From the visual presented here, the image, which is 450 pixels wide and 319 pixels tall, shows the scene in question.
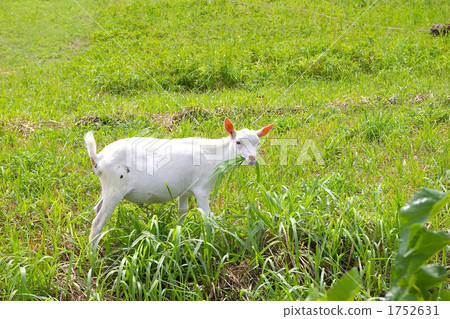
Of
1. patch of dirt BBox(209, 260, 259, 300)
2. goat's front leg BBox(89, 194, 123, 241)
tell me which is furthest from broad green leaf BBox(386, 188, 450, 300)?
goat's front leg BBox(89, 194, 123, 241)

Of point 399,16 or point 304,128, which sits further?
point 399,16

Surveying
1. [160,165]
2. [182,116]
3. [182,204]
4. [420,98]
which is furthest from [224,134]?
[420,98]

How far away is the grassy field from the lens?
3.12 metres

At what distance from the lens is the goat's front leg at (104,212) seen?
325 centimetres

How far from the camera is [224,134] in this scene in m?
5.70

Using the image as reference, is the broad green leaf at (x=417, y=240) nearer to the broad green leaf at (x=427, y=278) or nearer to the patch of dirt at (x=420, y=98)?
the broad green leaf at (x=427, y=278)

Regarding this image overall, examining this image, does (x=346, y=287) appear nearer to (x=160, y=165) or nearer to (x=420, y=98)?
(x=160, y=165)

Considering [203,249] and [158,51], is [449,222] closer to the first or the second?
[203,249]

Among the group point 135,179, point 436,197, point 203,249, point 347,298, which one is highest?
point 436,197

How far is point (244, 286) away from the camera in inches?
122

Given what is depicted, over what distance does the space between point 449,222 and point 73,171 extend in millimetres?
3622

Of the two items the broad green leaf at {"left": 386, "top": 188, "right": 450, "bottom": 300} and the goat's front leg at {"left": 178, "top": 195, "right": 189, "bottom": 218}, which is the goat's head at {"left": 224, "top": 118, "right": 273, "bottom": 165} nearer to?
the goat's front leg at {"left": 178, "top": 195, "right": 189, "bottom": 218}

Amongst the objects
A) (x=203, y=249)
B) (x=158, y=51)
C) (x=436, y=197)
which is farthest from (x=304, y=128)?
(x=158, y=51)

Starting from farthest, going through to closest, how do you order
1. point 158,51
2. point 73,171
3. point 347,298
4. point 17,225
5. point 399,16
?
point 399,16 < point 158,51 < point 73,171 < point 17,225 < point 347,298
